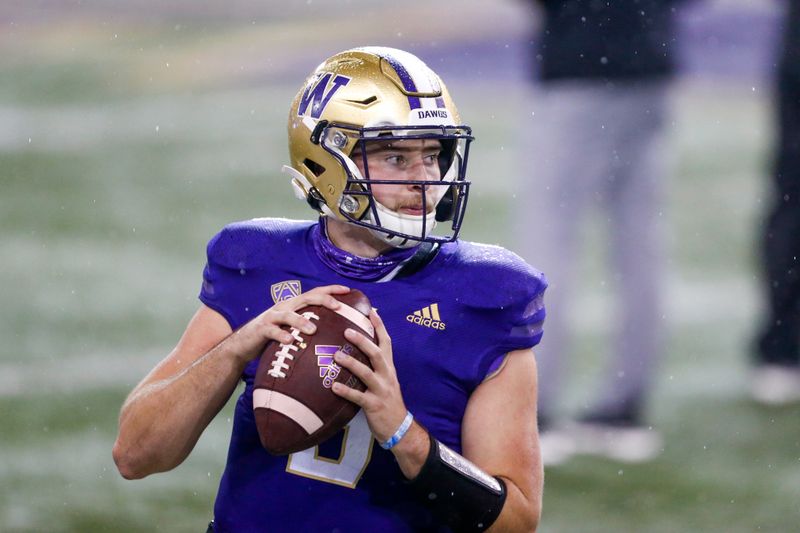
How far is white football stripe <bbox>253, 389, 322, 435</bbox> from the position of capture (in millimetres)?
2393

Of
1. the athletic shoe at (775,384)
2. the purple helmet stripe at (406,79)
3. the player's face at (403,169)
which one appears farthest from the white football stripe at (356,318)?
the athletic shoe at (775,384)

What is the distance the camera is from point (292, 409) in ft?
7.85

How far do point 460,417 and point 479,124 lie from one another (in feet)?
26.5

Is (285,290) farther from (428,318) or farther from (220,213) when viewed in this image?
(220,213)

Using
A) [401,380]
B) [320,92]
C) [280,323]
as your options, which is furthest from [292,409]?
[320,92]

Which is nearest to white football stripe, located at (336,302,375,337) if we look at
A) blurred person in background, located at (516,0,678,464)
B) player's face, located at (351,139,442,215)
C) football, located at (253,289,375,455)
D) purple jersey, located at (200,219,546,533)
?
football, located at (253,289,375,455)

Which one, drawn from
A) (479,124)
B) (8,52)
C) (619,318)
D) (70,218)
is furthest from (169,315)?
(8,52)

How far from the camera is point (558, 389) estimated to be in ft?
17.1

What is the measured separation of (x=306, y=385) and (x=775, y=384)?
12.4 feet

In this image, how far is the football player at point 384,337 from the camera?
2.54m

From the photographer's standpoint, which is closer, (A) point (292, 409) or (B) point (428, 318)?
(A) point (292, 409)

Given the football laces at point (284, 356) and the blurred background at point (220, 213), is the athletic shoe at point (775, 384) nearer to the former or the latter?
the blurred background at point (220, 213)

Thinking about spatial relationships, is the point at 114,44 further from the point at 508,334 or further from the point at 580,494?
the point at 508,334

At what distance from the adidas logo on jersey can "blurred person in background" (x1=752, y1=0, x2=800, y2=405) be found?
3.54m
